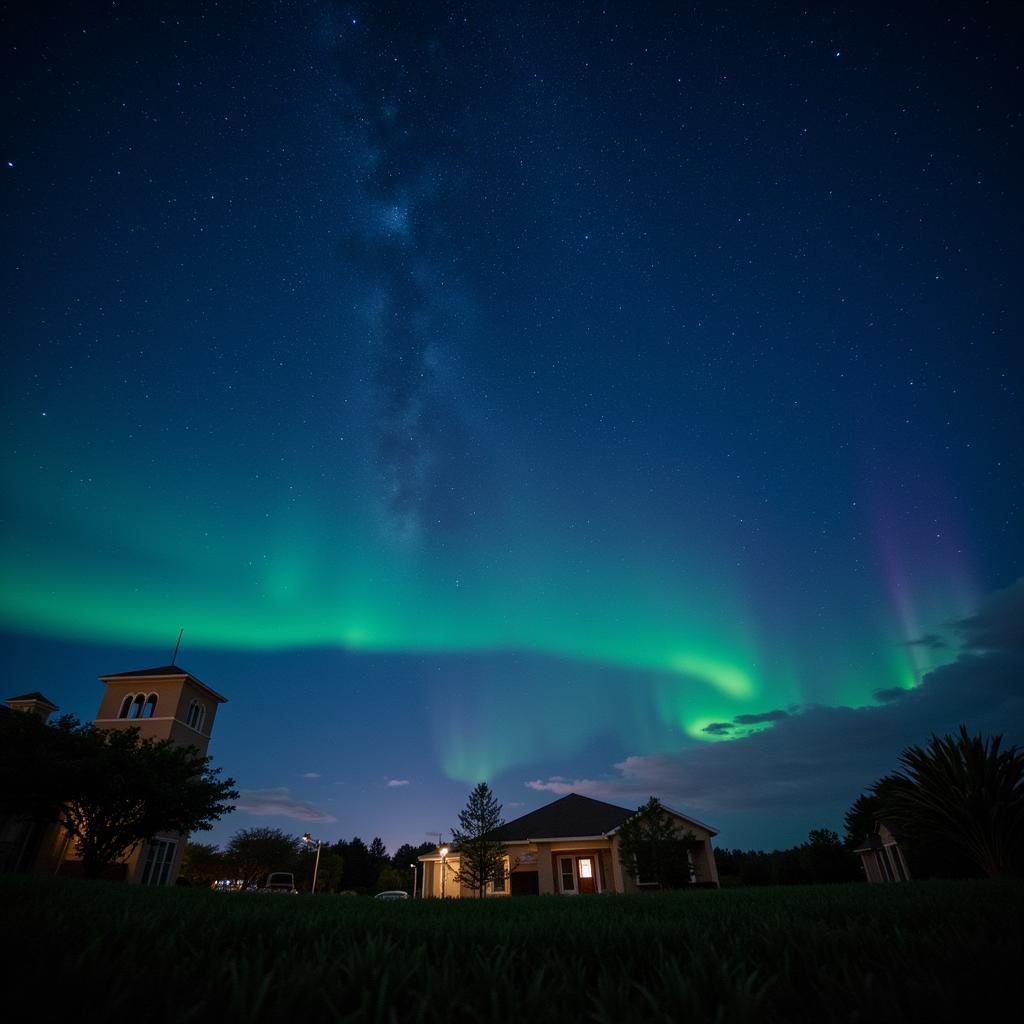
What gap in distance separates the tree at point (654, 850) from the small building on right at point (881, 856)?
41.5 ft

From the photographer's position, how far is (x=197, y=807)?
864 inches

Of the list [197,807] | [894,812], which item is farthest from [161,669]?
[894,812]

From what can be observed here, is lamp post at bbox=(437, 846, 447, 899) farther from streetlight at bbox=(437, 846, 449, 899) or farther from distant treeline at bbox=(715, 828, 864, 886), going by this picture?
distant treeline at bbox=(715, 828, 864, 886)

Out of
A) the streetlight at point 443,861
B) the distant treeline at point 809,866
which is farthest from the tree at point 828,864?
the streetlight at point 443,861

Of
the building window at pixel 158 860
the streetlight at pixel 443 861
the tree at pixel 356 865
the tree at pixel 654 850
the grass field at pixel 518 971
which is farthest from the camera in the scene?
the tree at pixel 356 865

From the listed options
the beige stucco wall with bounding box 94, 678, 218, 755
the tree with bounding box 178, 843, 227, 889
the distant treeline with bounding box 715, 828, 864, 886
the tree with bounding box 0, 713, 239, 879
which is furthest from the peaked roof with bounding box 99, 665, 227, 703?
the tree with bounding box 178, 843, 227, 889

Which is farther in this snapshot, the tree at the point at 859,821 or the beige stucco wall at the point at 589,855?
the tree at the point at 859,821

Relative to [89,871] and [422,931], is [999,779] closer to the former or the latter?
[422,931]

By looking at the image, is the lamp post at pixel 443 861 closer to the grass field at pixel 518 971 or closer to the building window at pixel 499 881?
the building window at pixel 499 881

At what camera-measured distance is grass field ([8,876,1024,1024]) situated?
1338 millimetres

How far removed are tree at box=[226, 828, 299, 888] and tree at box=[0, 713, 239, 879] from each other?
59.9 meters

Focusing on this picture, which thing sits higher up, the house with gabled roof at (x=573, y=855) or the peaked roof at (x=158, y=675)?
the peaked roof at (x=158, y=675)

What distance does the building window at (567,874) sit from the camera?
3475cm

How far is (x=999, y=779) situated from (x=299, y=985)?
42.1 feet
